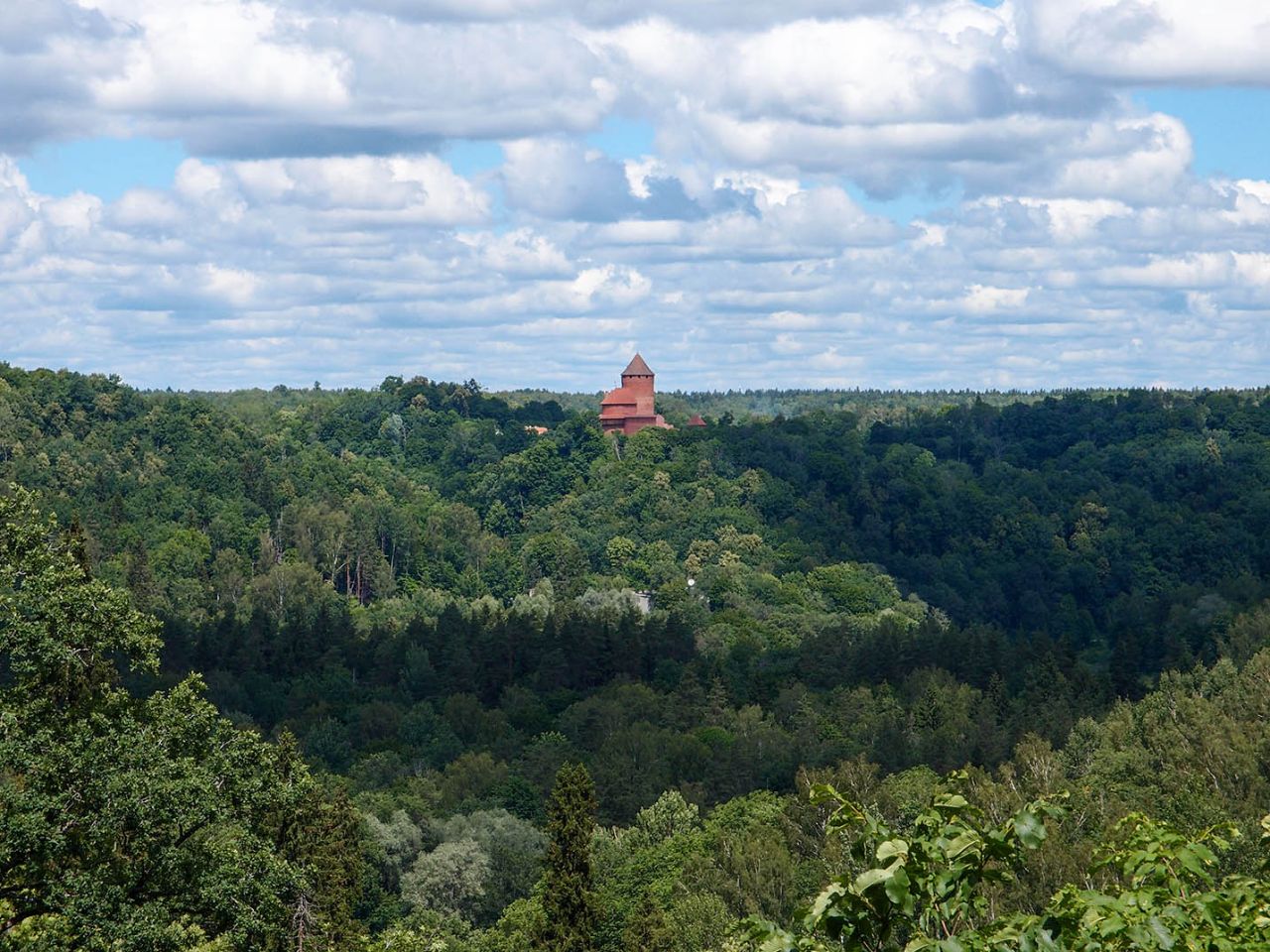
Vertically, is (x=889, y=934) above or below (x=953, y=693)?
above

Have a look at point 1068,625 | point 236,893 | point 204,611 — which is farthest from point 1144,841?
point 1068,625

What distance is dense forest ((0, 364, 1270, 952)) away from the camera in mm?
23859

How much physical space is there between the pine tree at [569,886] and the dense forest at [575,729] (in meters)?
0.12

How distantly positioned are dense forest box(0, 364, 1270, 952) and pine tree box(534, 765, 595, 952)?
0.12 m

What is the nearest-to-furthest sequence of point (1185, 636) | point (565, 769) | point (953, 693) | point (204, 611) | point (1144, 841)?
point (1144, 841) → point (565, 769) → point (953, 693) → point (1185, 636) → point (204, 611)

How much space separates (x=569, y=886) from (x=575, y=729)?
49.6 meters

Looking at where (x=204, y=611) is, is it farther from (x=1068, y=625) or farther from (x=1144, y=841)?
(x=1144, y=841)

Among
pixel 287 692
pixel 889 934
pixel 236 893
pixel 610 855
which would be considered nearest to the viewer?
pixel 889 934

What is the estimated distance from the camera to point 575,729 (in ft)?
335

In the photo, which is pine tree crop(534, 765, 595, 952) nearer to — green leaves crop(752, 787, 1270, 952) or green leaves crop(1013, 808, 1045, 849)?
green leaves crop(752, 787, 1270, 952)

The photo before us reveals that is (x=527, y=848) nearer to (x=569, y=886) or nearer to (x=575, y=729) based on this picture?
A: (x=569, y=886)

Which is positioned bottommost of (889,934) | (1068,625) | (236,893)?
(1068,625)

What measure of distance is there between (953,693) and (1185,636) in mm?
32466

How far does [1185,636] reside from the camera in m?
126
